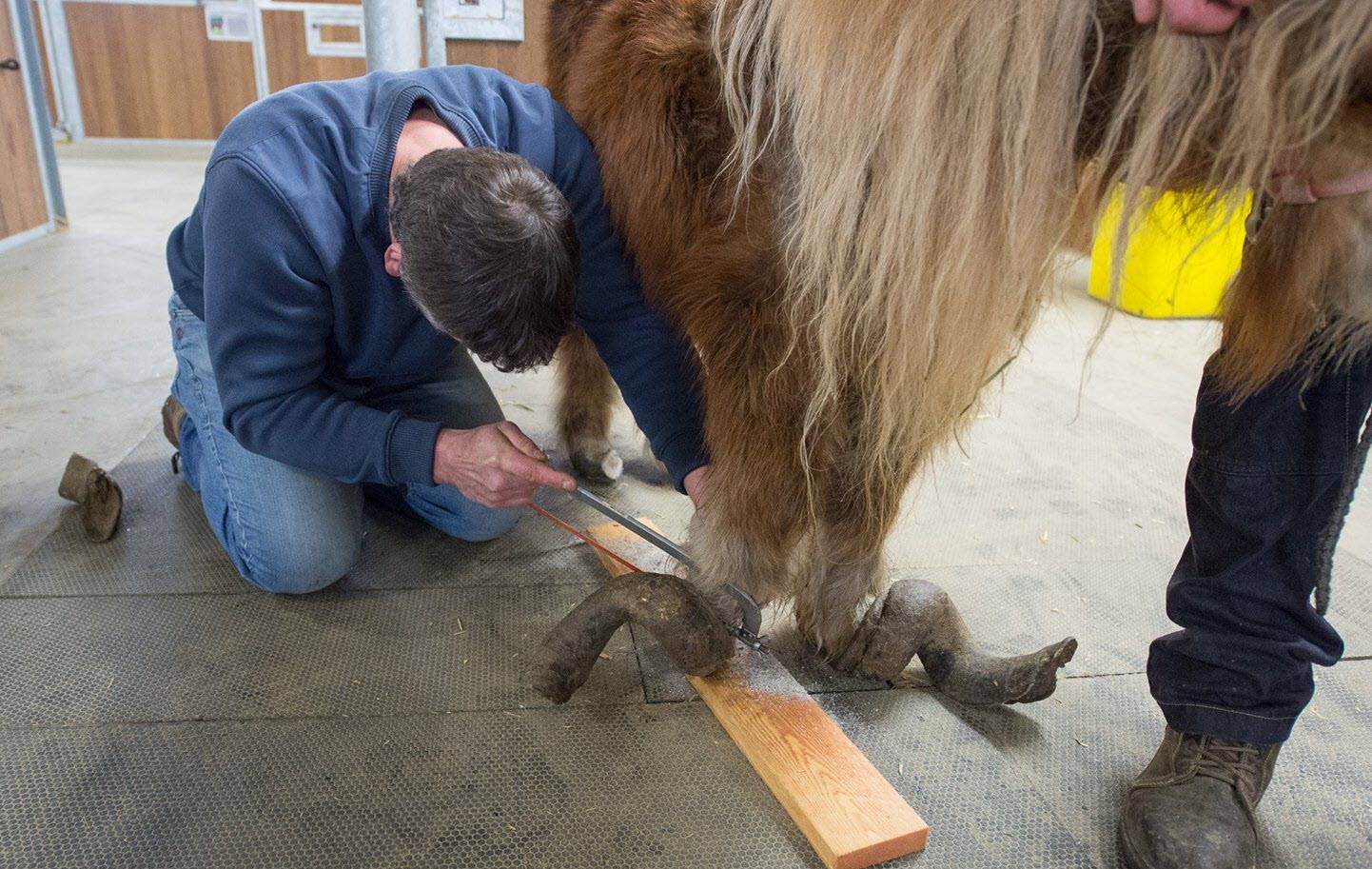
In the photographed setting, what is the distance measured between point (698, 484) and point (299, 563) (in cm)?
66

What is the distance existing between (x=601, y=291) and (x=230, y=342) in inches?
19.5

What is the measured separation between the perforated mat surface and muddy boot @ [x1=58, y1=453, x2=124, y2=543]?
0.04 metres

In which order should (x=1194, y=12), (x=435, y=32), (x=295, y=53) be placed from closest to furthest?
1. (x=1194, y=12)
2. (x=435, y=32)
3. (x=295, y=53)

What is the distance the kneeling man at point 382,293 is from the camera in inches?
41.7

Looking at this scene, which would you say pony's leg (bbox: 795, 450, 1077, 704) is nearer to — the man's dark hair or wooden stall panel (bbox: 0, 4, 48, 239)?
the man's dark hair

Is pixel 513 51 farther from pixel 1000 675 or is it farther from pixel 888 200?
pixel 1000 675

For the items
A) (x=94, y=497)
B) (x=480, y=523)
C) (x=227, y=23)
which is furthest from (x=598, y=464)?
(x=227, y=23)

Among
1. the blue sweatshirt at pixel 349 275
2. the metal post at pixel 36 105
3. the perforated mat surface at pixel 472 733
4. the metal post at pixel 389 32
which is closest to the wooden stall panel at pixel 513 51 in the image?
the metal post at pixel 389 32

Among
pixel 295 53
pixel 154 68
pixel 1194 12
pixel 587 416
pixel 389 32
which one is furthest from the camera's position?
pixel 154 68

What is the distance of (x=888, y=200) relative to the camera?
2.79 ft

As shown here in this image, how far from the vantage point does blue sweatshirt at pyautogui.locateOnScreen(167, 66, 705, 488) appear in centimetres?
115

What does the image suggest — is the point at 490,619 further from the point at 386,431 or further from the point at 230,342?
the point at 230,342

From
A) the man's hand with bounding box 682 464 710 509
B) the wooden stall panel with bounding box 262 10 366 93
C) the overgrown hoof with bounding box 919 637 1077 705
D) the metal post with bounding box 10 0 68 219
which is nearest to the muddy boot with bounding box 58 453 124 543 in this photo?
the man's hand with bounding box 682 464 710 509

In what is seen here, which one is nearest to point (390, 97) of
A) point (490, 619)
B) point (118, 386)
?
point (490, 619)
